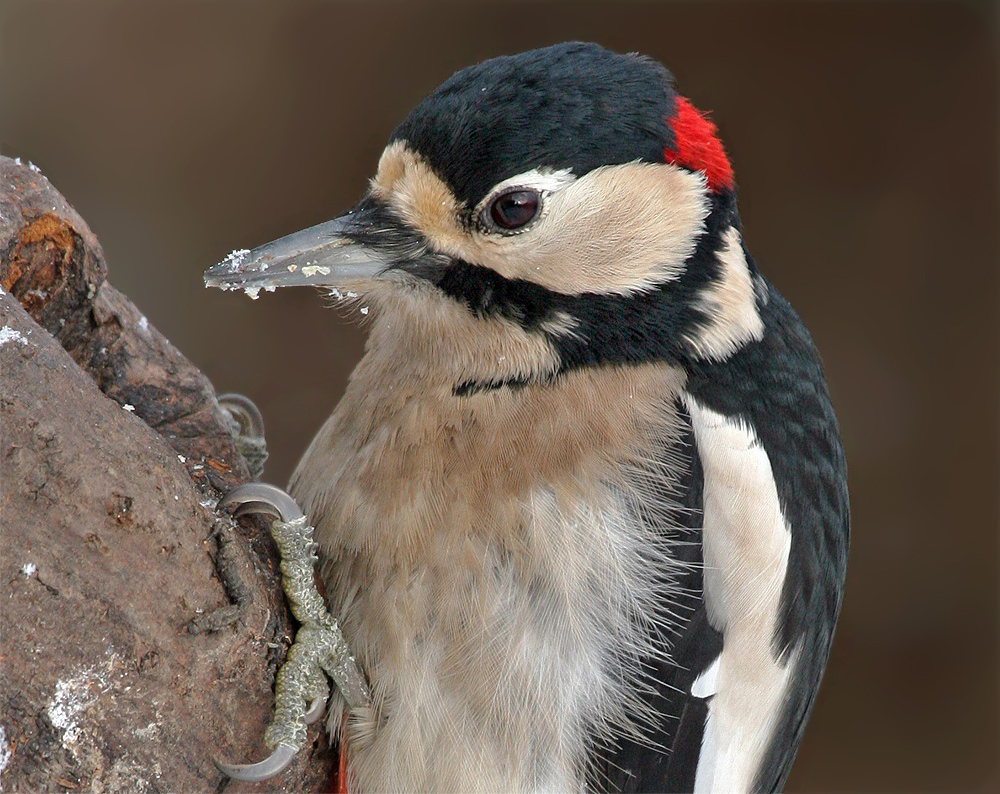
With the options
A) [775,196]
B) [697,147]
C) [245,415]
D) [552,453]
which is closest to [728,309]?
[697,147]

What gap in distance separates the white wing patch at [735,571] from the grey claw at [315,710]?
1.83ft

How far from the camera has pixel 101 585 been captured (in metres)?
1.32

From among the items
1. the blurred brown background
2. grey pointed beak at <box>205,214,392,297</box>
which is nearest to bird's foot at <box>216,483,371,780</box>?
grey pointed beak at <box>205,214,392,297</box>

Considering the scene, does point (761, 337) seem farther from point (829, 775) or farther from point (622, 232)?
point (829, 775)

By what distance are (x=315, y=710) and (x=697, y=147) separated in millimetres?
1006

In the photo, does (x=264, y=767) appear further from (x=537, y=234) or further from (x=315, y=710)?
(x=537, y=234)

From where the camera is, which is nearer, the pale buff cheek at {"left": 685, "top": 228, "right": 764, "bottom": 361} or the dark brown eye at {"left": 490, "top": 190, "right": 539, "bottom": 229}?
the dark brown eye at {"left": 490, "top": 190, "right": 539, "bottom": 229}

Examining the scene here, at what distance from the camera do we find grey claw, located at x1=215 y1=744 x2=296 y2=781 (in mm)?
1454

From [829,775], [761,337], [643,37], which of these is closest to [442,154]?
[761,337]

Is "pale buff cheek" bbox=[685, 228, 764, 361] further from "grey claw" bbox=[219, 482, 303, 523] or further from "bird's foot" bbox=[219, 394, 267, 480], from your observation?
"bird's foot" bbox=[219, 394, 267, 480]

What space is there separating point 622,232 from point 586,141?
0.15 metres

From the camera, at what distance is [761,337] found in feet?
6.03

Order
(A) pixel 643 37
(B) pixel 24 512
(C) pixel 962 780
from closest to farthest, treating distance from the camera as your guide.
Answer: (B) pixel 24 512 → (A) pixel 643 37 → (C) pixel 962 780

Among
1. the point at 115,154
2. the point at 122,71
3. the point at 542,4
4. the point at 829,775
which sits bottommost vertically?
the point at 829,775
